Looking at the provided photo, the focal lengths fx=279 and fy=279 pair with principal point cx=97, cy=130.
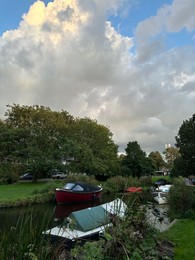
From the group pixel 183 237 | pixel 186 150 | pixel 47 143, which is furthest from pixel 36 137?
pixel 183 237

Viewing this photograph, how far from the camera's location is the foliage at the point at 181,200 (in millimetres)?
14797

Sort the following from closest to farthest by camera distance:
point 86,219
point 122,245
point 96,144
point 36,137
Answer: point 122,245 → point 86,219 → point 36,137 → point 96,144

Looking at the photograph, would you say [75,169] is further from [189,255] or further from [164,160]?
[164,160]

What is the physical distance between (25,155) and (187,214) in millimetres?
31196

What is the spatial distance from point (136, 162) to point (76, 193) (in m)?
32.3

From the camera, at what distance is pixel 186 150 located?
43.3 meters

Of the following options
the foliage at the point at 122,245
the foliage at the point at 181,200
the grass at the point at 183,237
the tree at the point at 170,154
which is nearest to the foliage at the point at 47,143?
the foliage at the point at 181,200

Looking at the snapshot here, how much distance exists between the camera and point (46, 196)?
28547 mm

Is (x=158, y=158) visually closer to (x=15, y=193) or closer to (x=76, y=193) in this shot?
(x=76, y=193)

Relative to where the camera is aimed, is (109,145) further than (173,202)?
Yes

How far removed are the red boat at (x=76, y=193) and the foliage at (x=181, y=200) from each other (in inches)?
577

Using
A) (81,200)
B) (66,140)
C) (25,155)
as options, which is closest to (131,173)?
(66,140)

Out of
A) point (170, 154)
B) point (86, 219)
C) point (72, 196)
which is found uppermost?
point (170, 154)

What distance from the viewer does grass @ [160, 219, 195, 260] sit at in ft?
24.8
